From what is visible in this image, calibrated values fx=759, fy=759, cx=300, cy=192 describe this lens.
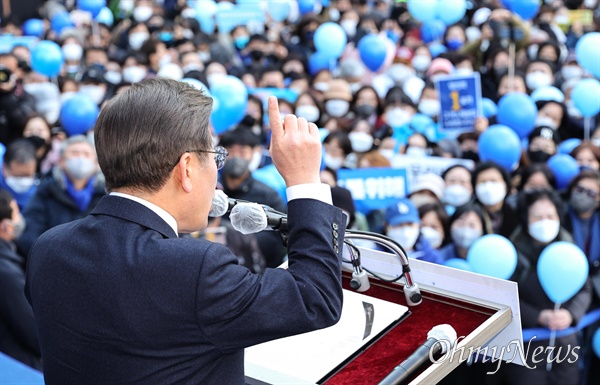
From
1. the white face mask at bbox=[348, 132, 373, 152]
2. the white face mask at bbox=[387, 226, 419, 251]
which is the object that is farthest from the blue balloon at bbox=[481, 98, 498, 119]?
the white face mask at bbox=[387, 226, 419, 251]

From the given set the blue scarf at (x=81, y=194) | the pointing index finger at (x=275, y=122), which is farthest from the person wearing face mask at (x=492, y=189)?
the pointing index finger at (x=275, y=122)

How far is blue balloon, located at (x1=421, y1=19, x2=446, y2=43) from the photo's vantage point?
35.8ft

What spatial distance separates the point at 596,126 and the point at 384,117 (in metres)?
2.11

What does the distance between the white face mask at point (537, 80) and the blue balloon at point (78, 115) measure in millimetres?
4711

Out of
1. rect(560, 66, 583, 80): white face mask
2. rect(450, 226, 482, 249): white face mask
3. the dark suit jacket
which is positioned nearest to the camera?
the dark suit jacket

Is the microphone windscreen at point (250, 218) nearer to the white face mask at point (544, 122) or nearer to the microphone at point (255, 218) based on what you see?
the microphone at point (255, 218)

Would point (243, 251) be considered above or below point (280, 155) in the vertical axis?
below

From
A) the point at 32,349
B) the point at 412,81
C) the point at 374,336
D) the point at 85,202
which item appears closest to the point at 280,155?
the point at 374,336

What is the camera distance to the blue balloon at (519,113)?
7000 mm

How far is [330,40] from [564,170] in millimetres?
4593

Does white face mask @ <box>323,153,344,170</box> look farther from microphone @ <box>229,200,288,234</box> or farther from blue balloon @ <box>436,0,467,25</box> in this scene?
microphone @ <box>229,200,288,234</box>

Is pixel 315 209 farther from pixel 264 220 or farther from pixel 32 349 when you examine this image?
pixel 32 349

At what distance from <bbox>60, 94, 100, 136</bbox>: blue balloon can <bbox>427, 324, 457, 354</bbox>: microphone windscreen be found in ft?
19.1

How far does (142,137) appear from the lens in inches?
61.8
